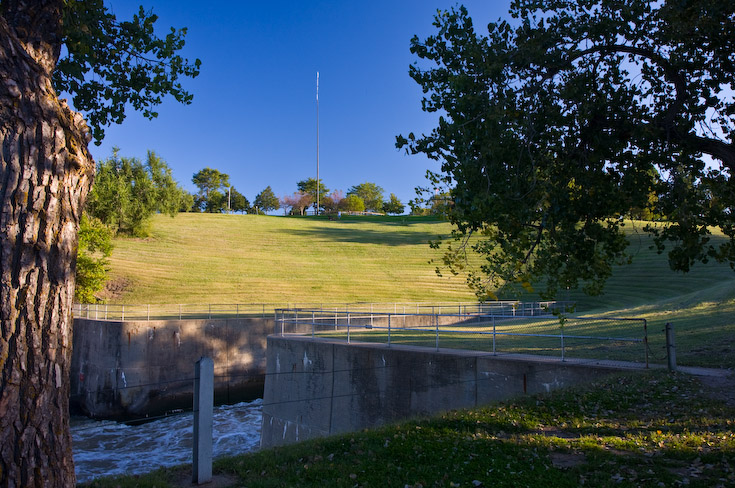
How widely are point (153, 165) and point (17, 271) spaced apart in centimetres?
5624

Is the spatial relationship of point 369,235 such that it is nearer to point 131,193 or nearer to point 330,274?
point 330,274

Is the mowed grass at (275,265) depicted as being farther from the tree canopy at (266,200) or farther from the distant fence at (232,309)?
the tree canopy at (266,200)

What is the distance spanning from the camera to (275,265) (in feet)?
147

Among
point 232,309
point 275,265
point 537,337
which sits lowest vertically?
point 537,337

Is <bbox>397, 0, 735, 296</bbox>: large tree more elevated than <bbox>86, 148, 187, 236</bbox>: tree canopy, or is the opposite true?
<bbox>86, 148, 187, 236</bbox>: tree canopy

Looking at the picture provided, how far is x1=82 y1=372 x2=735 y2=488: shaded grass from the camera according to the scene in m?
5.04

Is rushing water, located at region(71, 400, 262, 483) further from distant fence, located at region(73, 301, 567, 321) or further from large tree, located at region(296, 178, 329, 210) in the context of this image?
large tree, located at region(296, 178, 329, 210)

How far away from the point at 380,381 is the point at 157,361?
14296mm

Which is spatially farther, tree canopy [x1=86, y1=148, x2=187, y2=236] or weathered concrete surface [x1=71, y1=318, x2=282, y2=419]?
tree canopy [x1=86, y1=148, x2=187, y2=236]

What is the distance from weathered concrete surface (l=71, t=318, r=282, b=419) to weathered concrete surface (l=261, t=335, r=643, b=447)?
842 cm

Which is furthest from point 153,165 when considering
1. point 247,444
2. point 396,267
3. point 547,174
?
point 547,174

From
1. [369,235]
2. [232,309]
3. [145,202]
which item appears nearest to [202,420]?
[232,309]

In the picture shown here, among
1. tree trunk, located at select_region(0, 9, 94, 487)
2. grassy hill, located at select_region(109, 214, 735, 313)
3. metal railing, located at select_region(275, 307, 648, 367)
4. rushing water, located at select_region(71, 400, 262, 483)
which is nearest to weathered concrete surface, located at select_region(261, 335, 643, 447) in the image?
metal railing, located at select_region(275, 307, 648, 367)

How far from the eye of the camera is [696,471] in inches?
201
